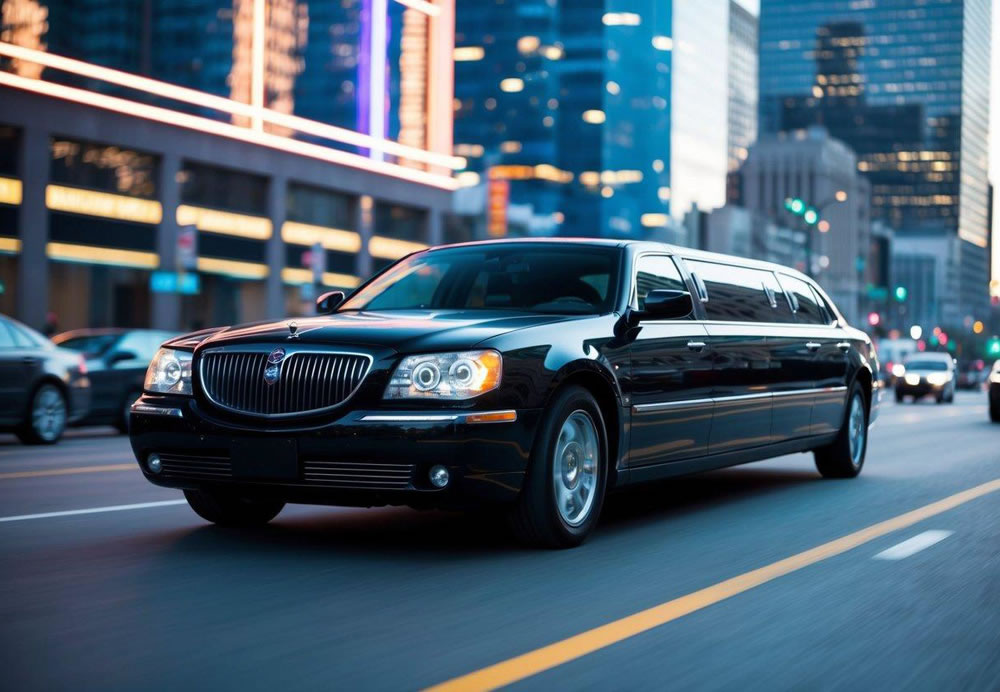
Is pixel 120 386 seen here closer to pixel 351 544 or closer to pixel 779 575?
pixel 351 544

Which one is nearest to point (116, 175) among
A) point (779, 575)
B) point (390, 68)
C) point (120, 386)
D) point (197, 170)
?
point (197, 170)

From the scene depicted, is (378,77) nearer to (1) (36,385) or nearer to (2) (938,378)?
(2) (938,378)

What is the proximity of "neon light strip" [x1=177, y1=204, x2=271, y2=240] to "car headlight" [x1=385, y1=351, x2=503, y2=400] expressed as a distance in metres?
35.6

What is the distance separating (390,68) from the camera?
5141 centimetres

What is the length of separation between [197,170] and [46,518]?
3540 centimetres

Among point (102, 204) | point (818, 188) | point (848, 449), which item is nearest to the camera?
point (848, 449)

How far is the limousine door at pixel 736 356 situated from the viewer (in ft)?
28.7

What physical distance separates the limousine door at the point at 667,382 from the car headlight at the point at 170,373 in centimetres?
228

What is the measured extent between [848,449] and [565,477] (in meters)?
5.01

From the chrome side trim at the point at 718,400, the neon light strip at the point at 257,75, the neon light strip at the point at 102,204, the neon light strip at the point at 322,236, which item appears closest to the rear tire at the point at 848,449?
the chrome side trim at the point at 718,400

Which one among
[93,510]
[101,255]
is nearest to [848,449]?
[93,510]

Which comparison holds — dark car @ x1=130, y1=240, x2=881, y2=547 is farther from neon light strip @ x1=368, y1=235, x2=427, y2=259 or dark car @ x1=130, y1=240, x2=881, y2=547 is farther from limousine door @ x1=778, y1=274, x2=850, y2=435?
neon light strip @ x1=368, y1=235, x2=427, y2=259

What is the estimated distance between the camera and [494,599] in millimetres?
5707

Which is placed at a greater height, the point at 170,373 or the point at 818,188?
the point at 818,188
